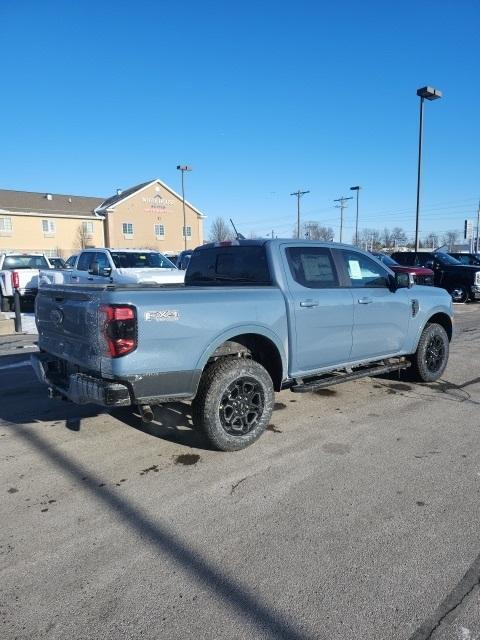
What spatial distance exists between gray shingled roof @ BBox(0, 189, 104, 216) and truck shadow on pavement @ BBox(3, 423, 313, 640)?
4985 cm

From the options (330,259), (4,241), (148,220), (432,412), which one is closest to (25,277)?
A: (330,259)

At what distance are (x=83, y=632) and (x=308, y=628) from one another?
41.1 inches

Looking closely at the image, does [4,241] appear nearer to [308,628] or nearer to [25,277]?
[25,277]

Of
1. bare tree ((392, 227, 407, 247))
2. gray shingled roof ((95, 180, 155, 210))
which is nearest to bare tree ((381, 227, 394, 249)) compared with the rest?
bare tree ((392, 227, 407, 247))

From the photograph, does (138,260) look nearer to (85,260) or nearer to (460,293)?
(85,260)

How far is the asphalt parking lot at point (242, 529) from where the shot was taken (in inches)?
89.6

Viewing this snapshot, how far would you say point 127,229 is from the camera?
53.2 m

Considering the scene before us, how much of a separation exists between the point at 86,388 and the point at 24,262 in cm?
1462

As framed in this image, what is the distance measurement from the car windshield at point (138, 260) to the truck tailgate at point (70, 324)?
25.6ft

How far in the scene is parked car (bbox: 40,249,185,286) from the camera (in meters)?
10.9

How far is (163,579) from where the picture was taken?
254cm

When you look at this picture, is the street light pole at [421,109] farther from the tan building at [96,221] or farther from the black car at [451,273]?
the tan building at [96,221]

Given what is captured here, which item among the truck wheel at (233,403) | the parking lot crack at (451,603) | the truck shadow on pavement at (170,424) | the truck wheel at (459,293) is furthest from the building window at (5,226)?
the parking lot crack at (451,603)

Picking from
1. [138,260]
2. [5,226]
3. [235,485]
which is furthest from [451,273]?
[5,226]
